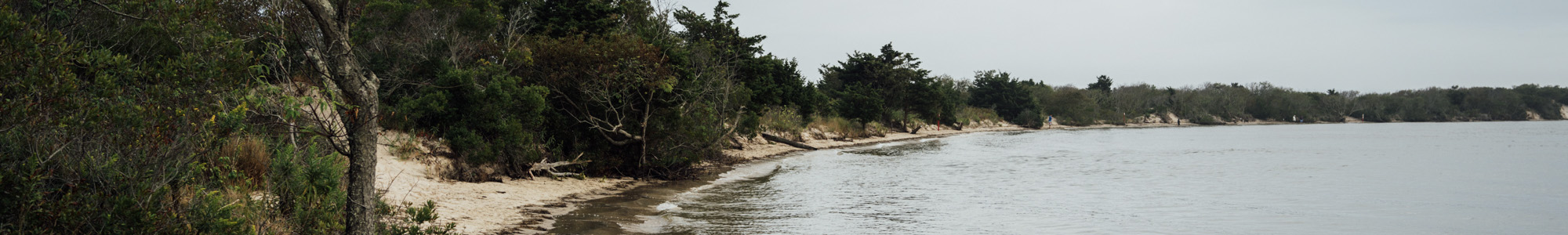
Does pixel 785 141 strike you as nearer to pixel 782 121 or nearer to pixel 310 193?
pixel 782 121

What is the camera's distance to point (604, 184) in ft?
51.6

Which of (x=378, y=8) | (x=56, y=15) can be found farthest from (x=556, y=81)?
(x=56, y=15)

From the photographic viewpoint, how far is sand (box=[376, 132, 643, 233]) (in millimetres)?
9797

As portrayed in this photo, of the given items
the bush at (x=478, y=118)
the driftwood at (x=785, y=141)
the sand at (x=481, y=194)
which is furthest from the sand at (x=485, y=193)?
the driftwood at (x=785, y=141)

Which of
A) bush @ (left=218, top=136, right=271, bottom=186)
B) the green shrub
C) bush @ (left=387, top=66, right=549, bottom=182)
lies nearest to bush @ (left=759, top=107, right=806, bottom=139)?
the green shrub

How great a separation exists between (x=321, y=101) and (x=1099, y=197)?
15.0 metres

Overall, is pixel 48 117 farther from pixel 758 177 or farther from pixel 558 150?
pixel 758 177

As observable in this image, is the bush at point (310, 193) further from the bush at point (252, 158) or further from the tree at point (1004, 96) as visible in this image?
the tree at point (1004, 96)

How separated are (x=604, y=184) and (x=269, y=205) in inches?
368

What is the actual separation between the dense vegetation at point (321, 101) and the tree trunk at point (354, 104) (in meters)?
0.02

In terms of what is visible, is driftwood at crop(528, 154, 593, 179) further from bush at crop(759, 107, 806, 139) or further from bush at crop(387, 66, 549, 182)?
bush at crop(759, 107, 806, 139)

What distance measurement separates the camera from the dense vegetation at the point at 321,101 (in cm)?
465

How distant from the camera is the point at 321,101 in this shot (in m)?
5.00

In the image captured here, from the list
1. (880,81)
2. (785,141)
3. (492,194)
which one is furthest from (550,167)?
(880,81)
